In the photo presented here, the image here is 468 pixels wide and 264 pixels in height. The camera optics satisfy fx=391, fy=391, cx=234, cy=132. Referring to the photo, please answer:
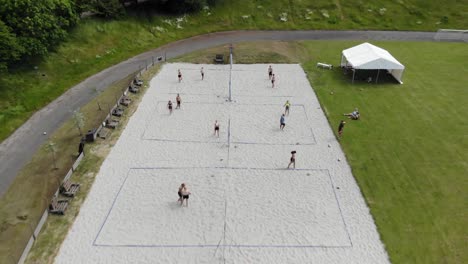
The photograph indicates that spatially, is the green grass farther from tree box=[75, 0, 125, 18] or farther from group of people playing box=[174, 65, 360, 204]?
tree box=[75, 0, 125, 18]

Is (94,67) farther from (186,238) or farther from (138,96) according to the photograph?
(186,238)

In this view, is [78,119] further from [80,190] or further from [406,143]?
[406,143]

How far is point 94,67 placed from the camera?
1629 inches

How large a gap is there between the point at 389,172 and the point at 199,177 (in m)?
12.5

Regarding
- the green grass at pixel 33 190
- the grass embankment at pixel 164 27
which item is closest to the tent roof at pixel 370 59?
the grass embankment at pixel 164 27

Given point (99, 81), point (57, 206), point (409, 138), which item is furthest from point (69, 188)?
point (409, 138)

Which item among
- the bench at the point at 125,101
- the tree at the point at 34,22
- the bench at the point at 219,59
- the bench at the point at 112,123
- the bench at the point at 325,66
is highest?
the tree at the point at 34,22

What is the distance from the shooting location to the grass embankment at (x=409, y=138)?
69.4ft

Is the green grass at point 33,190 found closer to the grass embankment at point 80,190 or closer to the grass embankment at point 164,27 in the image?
the grass embankment at point 80,190

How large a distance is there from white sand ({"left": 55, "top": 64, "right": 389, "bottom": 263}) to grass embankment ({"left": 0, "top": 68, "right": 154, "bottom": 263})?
3.59 feet

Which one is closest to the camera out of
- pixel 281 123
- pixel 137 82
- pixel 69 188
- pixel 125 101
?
pixel 69 188

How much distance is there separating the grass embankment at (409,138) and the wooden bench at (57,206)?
17.7 m

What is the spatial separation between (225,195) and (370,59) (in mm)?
23054

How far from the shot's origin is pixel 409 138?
29688mm
